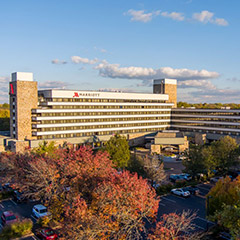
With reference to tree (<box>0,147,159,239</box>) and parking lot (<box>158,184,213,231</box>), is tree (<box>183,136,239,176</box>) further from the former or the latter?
tree (<box>0,147,159,239</box>)

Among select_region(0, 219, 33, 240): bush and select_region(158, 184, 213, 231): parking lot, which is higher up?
select_region(0, 219, 33, 240): bush

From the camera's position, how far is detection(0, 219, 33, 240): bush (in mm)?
28516

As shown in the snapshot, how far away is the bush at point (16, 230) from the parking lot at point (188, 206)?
1626cm

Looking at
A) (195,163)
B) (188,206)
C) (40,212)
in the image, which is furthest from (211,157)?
(40,212)

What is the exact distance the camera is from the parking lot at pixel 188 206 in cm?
3316

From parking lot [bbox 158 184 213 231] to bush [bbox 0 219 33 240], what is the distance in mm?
16259

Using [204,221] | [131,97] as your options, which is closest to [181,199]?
[204,221]

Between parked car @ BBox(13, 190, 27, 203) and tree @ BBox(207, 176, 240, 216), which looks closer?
tree @ BBox(207, 176, 240, 216)

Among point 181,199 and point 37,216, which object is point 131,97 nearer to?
point 181,199

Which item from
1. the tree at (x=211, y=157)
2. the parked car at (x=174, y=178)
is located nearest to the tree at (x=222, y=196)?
the tree at (x=211, y=157)

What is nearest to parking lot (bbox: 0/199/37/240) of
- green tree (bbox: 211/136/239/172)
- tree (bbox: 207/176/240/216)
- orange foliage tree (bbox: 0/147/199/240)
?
orange foliage tree (bbox: 0/147/199/240)

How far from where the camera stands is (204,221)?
32969mm

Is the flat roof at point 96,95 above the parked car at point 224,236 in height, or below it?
above

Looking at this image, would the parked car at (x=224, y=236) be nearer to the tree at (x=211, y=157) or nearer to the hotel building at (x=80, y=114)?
the tree at (x=211, y=157)
